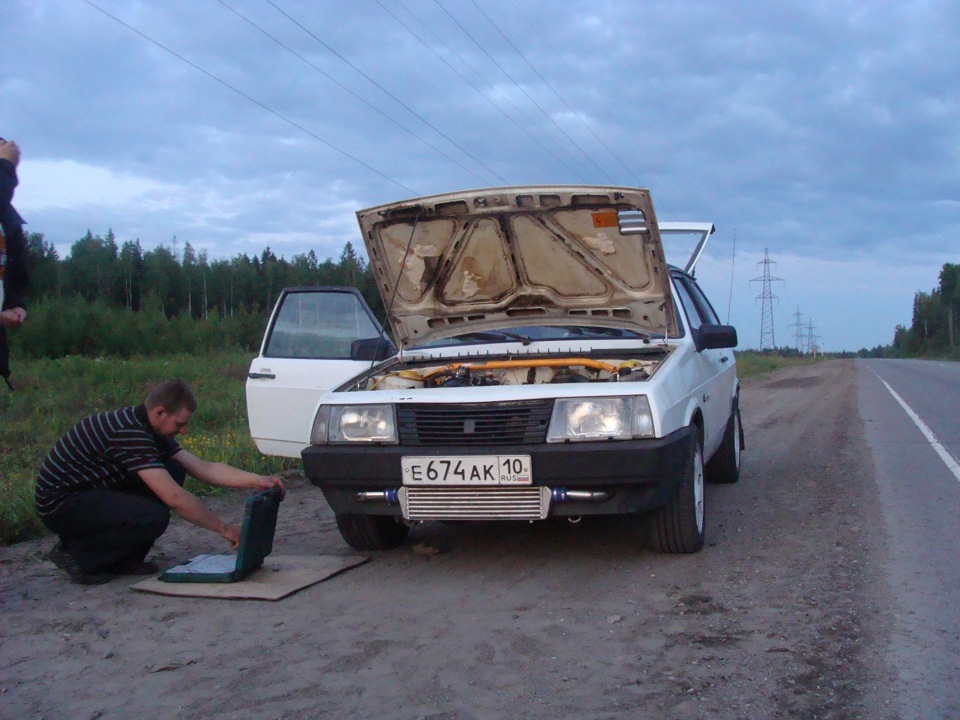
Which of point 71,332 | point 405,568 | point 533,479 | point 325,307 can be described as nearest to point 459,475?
point 533,479

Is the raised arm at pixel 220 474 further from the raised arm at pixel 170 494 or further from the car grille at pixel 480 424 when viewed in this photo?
the car grille at pixel 480 424

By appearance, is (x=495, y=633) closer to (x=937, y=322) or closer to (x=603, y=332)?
(x=603, y=332)

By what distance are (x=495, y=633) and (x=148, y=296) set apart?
235 ft

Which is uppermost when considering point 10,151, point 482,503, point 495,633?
point 10,151

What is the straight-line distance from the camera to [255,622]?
376cm

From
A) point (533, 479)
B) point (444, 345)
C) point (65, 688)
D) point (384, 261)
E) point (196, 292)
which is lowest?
point (65, 688)

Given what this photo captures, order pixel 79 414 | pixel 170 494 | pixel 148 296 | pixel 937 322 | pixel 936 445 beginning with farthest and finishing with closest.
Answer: pixel 937 322 < pixel 148 296 < pixel 79 414 < pixel 936 445 < pixel 170 494

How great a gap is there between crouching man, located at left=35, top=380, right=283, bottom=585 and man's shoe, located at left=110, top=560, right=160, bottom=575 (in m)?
0.06

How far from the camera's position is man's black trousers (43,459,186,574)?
4352 millimetres

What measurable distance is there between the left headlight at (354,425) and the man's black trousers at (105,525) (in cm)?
91

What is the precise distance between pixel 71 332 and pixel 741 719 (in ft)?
182

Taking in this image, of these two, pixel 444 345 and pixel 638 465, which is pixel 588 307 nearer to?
pixel 444 345

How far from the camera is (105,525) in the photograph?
172 inches

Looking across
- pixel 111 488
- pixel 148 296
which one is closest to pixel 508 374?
pixel 111 488
